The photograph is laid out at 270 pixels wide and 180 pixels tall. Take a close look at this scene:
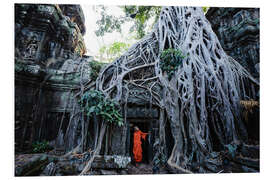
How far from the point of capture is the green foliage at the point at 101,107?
2.30 meters

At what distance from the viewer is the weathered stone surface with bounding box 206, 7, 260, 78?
3.27 metres

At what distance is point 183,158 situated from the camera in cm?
236

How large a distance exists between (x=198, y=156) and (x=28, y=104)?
3.60 m

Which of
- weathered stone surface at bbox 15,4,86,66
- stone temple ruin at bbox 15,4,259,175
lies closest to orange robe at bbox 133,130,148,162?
stone temple ruin at bbox 15,4,259,175

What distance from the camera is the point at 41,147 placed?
3160 mm

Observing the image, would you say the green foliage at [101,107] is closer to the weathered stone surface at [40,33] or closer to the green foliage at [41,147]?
the green foliage at [41,147]

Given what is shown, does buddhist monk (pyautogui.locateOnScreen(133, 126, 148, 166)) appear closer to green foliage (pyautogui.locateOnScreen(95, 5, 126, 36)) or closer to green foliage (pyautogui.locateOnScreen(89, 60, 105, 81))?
green foliage (pyautogui.locateOnScreen(89, 60, 105, 81))

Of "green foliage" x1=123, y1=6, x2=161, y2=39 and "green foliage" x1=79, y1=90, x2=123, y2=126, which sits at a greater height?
"green foliage" x1=123, y1=6, x2=161, y2=39

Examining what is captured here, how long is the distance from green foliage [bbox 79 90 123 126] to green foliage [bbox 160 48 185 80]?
1303 mm

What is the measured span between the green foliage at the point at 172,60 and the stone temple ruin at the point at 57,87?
715 millimetres

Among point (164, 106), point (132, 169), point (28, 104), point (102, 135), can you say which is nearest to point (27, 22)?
point (28, 104)

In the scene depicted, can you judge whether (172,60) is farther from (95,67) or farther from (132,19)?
(132,19)

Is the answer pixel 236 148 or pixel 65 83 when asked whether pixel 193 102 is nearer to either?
pixel 236 148

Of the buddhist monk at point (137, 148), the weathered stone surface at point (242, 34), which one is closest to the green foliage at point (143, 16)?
the weathered stone surface at point (242, 34)
